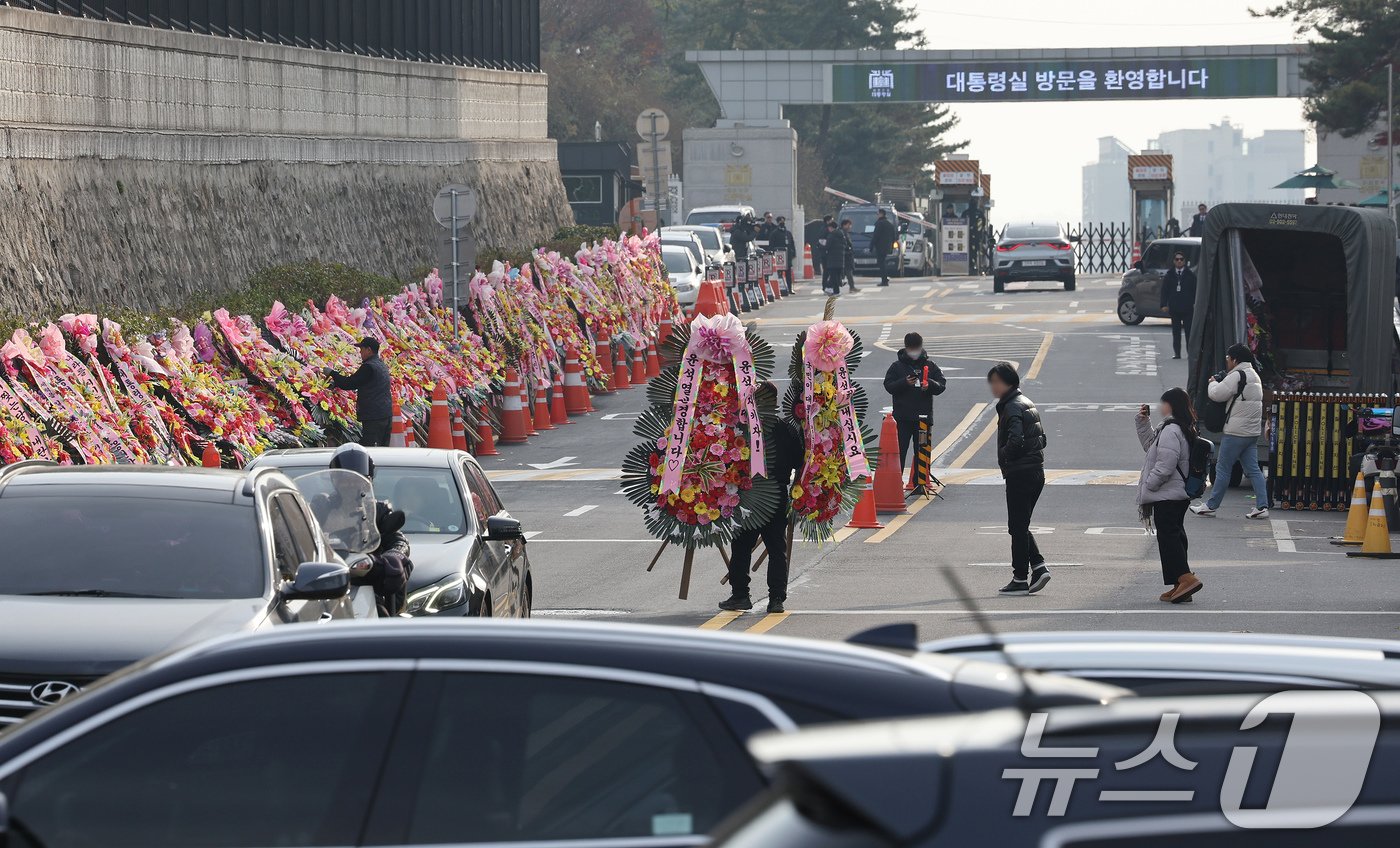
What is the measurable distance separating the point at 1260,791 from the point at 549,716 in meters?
1.65

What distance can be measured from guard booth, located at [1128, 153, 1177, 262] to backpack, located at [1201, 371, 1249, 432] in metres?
51.1

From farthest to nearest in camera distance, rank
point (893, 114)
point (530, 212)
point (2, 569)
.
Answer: point (893, 114) → point (530, 212) → point (2, 569)

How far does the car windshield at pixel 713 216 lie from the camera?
204ft

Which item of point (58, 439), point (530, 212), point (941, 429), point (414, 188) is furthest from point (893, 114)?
point (58, 439)

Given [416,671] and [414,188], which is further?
[414,188]

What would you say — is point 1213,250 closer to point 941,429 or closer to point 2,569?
point 941,429

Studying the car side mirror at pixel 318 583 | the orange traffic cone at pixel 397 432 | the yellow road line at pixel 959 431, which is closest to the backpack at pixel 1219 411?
the yellow road line at pixel 959 431

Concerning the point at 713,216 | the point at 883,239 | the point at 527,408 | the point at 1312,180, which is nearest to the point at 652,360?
the point at 527,408

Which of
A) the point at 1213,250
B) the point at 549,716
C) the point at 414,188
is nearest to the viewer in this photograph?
the point at 549,716

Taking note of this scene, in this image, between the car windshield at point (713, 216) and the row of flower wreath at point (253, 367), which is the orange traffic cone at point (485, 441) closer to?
the row of flower wreath at point (253, 367)

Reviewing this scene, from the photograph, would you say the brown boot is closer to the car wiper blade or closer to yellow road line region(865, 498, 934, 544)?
yellow road line region(865, 498, 934, 544)

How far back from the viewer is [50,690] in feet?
24.3

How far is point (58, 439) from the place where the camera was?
16516mm

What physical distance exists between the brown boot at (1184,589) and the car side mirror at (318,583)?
857cm
